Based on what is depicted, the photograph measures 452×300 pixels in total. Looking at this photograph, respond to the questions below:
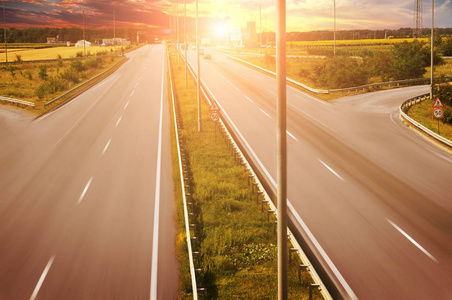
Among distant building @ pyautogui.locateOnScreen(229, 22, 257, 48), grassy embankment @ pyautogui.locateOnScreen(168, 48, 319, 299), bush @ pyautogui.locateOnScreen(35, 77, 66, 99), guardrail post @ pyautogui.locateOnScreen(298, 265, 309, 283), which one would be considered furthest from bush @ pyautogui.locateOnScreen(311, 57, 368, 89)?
distant building @ pyautogui.locateOnScreen(229, 22, 257, 48)

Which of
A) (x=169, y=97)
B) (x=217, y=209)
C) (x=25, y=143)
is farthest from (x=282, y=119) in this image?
(x=169, y=97)

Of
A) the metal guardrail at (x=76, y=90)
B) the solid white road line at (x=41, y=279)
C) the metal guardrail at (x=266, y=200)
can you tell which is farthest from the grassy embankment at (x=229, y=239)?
the metal guardrail at (x=76, y=90)

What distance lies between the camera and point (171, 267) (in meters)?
13.0

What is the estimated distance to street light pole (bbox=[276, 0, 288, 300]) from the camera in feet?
25.8

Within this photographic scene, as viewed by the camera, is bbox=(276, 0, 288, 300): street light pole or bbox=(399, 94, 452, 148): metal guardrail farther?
bbox=(399, 94, 452, 148): metal guardrail

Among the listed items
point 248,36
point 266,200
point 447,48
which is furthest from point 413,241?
point 248,36

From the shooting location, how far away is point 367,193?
18.5 m

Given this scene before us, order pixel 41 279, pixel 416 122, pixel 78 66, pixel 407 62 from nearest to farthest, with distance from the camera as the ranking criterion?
pixel 41 279 → pixel 416 122 → pixel 407 62 → pixel 78 66

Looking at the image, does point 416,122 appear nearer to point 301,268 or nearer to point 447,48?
point 301,268

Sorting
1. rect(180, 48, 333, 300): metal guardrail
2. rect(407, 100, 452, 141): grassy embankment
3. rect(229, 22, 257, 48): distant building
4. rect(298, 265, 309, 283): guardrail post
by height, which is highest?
rect(229, 22, 257, 48): distant building

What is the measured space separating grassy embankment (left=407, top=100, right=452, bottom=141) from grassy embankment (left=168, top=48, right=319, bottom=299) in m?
18.0

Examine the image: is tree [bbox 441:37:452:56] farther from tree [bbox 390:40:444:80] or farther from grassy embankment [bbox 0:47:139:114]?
grassy embankment [bbox 0:47:139:114]

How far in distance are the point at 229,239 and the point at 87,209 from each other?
7.02 m

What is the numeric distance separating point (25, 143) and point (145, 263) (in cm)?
1981
